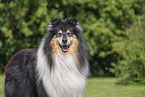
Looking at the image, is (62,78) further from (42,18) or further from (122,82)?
(42,18)

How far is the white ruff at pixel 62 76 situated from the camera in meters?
5.68

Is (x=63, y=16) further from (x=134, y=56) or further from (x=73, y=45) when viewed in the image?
(x=73, y=45)

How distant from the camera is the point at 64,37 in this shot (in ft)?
18.8

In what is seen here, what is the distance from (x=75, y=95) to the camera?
228 inches

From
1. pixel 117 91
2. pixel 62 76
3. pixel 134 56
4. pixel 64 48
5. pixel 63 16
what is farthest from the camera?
pixel 63 16

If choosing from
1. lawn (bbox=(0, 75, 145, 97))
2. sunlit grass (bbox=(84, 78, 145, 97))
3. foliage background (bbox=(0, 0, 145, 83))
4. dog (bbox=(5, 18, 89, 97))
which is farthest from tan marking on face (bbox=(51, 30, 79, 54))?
foliage background (bbox=(0, 0, 145, 83))

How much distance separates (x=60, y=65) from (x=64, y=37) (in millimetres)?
585

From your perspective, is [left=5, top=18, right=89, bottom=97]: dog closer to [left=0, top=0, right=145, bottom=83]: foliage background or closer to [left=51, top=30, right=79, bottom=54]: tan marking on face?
[left=51, top=30, right=79, bottom=54]: tan marking on face

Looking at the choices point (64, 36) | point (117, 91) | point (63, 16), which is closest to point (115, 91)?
point (117, 91)

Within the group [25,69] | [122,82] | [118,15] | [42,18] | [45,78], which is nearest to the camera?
[45,78]

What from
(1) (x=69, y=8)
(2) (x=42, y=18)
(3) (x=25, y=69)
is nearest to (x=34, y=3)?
(2) (x=42, y=18)

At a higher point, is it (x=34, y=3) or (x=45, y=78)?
(x=34, y=3)

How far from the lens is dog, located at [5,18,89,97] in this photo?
5699mm

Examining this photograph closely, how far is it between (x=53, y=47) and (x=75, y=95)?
3.61 feet
